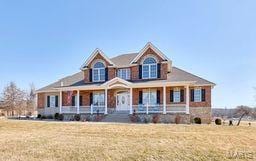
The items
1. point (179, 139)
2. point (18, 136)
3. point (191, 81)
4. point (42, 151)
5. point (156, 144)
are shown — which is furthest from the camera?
point (191, 81)

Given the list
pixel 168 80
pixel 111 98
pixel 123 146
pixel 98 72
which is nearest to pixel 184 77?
pixel 168 80

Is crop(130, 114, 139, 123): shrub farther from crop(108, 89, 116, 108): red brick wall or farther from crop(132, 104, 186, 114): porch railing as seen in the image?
crop(108, 89, 116, 108): red brick wall

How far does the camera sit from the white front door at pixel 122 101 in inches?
1339

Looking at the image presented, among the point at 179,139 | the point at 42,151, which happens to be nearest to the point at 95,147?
the point at 42,151

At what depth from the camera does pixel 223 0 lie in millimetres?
20734

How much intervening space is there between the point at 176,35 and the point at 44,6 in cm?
1064

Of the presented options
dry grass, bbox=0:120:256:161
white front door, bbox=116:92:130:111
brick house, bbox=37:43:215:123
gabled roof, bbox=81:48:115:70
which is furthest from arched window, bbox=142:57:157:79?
dry grass, bbox=0:120:256:161

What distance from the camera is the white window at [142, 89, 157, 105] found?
107 ft

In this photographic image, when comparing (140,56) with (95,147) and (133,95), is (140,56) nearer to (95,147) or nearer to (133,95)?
(133,95)

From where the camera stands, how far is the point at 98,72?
3566cm

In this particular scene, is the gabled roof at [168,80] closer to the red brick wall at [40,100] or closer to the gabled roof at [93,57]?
the red brick wall at [40,100]

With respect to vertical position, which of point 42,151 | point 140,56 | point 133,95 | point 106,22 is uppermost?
point 106,22

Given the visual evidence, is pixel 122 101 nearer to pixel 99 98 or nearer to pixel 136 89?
pixel 136 89

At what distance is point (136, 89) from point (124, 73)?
8.03 ft
